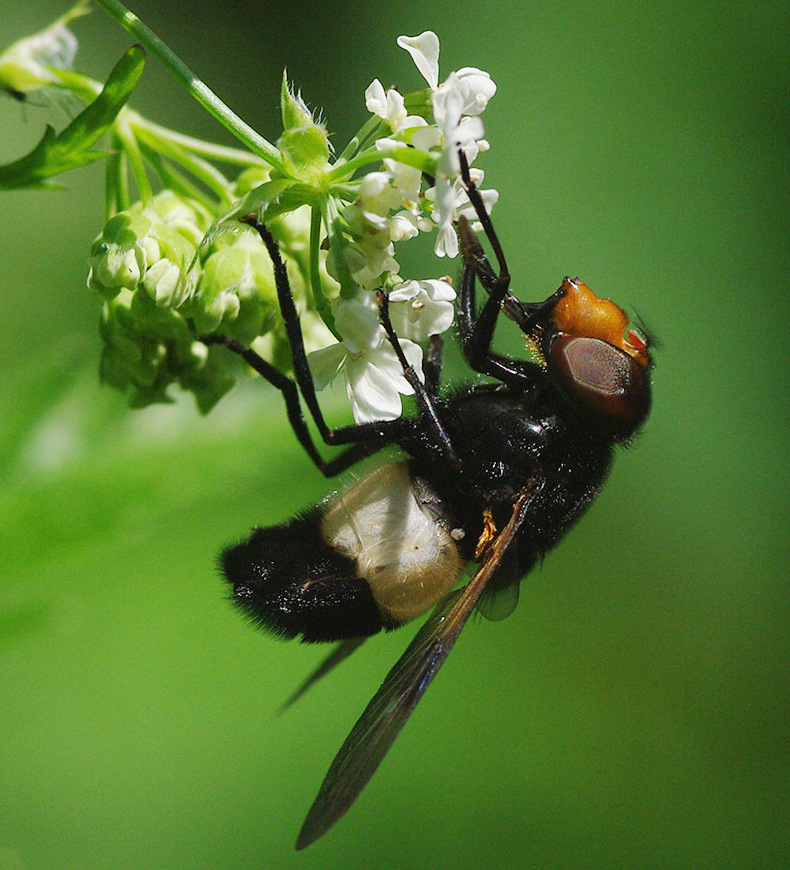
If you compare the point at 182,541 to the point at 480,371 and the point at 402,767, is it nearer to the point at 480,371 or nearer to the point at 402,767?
the point at 402,767

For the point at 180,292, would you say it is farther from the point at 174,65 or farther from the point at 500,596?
the point at 500,596

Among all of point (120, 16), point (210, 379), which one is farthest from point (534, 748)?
point (120, 16)

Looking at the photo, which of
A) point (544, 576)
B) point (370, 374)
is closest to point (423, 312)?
point (370, 374)

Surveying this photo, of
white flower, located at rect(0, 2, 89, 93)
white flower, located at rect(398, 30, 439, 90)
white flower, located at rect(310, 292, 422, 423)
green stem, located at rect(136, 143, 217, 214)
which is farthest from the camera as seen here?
Result: green stem, located at rect(136, 143, 217, 214)

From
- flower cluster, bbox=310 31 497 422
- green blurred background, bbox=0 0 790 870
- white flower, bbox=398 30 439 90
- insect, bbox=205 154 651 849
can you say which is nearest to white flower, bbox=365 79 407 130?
flower cluster, bbox=310 31 497 422

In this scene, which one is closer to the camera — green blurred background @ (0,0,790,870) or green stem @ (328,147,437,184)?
green stem @ (328,147,437,184)

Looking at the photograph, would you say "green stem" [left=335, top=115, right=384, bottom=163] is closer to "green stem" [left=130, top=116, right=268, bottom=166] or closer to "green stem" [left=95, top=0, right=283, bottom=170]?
"green stem" [left=95, top=0, right=283, bottom=170]

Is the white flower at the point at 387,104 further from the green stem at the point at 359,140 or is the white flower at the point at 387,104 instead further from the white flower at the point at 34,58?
the white flower at the point at 34,58

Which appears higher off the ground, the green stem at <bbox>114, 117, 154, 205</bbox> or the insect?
the green stem at <bbox>114, 117, 154, 205</bbox>
